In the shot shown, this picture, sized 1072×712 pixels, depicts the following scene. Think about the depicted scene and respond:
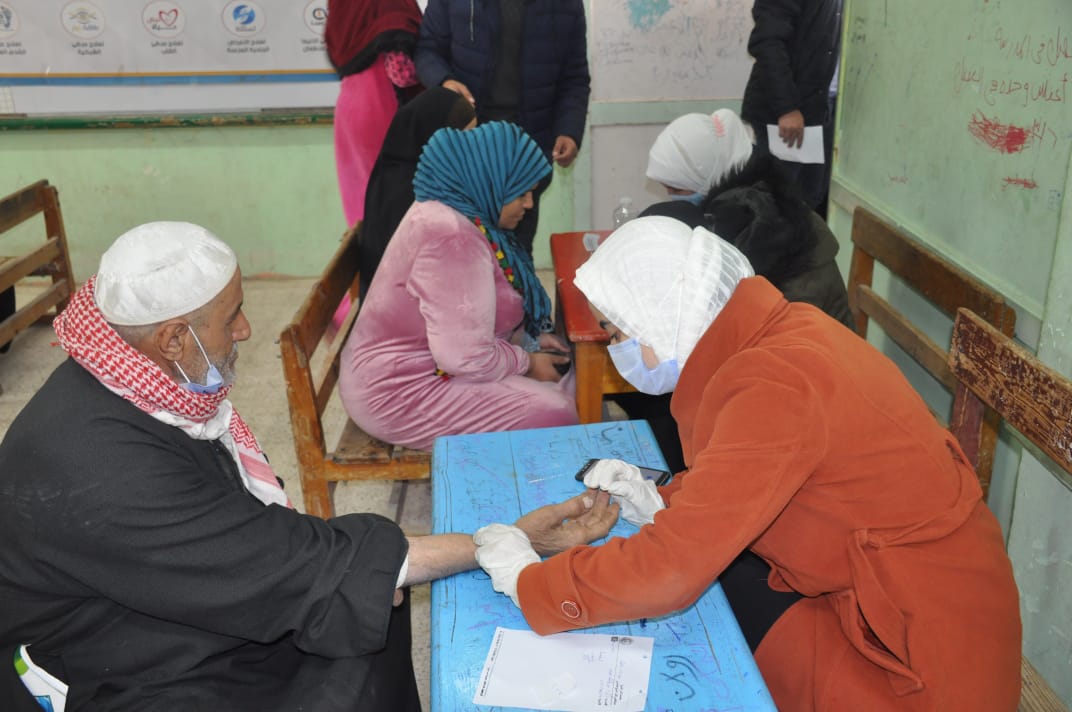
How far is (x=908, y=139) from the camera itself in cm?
287

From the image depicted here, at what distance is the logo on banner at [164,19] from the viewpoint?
4.87 meters

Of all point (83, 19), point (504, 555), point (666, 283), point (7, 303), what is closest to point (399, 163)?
point (666, 283)

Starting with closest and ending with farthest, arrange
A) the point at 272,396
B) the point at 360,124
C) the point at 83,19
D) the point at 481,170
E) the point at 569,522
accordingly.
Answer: the point at 569,522 → the point at 481,170 → the point at 272,396 → the point at 360,124 → the point at 83,19

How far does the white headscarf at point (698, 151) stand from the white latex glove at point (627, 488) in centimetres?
170

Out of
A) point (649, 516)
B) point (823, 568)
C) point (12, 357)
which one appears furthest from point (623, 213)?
point (12, 357)

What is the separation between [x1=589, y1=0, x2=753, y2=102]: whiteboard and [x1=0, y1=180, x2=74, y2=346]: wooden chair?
2.88 meters

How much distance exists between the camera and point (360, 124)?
13.7 feet

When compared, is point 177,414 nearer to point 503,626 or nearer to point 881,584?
point 503,626

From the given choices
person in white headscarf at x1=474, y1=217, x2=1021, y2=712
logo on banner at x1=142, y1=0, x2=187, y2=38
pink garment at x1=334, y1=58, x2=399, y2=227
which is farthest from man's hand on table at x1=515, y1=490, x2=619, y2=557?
logo on banner at x1=142, y1=0, x2=187, y2=38

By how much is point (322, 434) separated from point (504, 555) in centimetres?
111

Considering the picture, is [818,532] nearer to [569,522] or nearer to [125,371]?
[569,522]

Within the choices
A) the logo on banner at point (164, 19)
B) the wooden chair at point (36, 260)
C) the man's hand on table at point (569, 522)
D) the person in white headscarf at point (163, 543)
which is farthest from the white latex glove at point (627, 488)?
the logo on banner at point (164, 19)

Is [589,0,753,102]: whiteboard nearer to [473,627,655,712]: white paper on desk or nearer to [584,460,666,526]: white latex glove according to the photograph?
[584,460,666,526]: white latex glove

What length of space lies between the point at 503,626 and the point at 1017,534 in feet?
4.36
